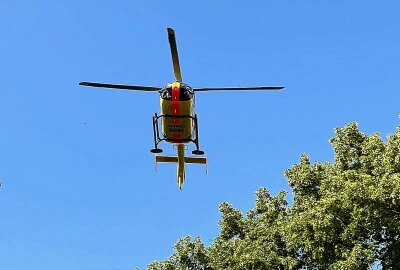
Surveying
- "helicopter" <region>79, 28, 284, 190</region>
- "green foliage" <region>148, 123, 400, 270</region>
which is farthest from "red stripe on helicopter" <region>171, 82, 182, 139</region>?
"green foliage" <region>148, 123, 400, 270</region>

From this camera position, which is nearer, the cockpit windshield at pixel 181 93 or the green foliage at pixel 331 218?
the cockpit windshield at pixel 181 93

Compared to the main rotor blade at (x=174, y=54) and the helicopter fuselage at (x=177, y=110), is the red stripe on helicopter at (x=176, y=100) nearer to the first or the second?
the helicopter fuselage at (x=177, y=110)

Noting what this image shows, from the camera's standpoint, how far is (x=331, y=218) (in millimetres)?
20375

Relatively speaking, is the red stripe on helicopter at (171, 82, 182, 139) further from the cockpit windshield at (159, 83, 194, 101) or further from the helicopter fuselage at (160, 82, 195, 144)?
the cockpit windshield at (159, 83, 194, 101)

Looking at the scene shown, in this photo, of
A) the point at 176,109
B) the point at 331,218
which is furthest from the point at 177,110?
the point at 331,218

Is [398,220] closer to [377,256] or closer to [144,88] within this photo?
[377,256]

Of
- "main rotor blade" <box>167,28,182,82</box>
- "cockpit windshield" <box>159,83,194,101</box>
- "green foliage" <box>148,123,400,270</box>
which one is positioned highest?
"main rotor blade" <box>167,28,182,82</box>

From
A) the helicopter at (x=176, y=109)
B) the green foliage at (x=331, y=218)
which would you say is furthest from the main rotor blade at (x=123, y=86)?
the green foliage at (x=331, y=218)

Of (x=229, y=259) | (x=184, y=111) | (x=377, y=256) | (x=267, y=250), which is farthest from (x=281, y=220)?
(x=184, y=111)

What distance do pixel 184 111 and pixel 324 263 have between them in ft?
30.2

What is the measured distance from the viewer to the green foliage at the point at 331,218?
64.2 ft

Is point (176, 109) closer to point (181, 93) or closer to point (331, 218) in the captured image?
point (181, 93)

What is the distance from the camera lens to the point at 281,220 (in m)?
24.8

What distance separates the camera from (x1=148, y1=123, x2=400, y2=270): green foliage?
19.6m
